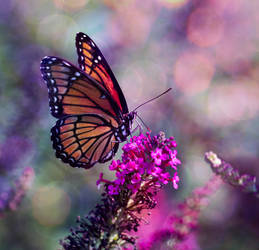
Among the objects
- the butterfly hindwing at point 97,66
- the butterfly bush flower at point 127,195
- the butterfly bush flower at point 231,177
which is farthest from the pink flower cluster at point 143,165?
the butterfly hindwing at point 97,66

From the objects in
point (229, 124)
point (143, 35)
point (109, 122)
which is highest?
point (143, 35)

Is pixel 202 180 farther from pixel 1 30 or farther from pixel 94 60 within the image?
pixel 1 30

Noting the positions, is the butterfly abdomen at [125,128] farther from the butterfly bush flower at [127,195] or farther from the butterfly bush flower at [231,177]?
the butterfly bush flower at [231,177]

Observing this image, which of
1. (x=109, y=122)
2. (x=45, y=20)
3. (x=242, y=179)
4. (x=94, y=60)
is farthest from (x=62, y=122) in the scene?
(x=45, y=20)

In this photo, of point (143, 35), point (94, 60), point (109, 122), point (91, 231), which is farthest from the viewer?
point (143, 35)

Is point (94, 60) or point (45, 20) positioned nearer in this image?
point (94, 60)

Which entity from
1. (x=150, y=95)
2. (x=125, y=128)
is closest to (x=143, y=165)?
(x=125, y=128)
